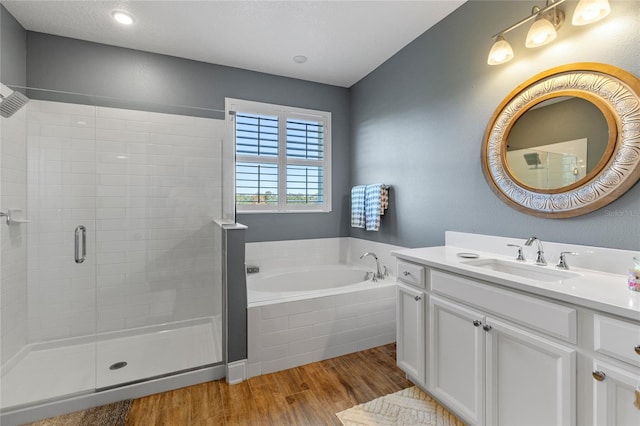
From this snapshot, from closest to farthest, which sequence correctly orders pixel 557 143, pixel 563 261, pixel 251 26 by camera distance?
pixel 563 261 → pixel 557 143 → pixel 251 26

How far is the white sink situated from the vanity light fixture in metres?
1.20

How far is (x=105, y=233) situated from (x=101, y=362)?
1.03 meters

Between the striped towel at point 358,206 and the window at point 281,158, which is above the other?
the window at point 281,158

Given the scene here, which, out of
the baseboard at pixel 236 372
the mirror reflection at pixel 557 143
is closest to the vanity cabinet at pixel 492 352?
the mirror reflection at pixel 557 143

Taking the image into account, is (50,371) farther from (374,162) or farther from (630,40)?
(630,40)

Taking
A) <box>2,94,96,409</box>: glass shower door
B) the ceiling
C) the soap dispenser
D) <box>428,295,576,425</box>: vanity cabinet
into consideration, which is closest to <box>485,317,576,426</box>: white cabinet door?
<box>428,295,576,425</box>: vanity cabinet

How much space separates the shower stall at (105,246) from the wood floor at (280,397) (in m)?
0.19

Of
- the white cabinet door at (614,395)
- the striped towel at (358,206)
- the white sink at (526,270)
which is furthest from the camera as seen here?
the striped towel at (358,206)

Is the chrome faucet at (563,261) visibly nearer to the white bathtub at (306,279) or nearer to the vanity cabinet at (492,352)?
the vanity cabinet at (492,352)

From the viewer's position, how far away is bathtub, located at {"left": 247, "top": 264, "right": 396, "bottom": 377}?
211 centimetres

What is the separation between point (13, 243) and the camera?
7.04 ft

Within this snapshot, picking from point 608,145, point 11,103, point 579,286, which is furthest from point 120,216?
point 608,145

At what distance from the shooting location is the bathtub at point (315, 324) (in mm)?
2105

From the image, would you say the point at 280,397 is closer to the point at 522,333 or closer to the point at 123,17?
the point at 522,333
